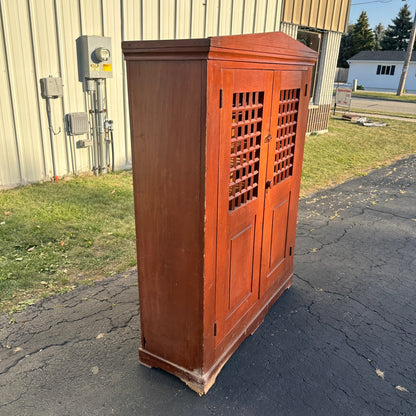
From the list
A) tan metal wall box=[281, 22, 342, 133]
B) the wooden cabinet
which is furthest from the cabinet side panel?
tan metal wall box=[281, 22, 342, 133]

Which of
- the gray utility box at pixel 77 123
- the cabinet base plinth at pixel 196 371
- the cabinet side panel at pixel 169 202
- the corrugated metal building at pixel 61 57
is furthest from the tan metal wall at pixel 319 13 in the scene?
the cabinet base plinth at pixel 196 371

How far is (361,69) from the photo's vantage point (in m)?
47.0

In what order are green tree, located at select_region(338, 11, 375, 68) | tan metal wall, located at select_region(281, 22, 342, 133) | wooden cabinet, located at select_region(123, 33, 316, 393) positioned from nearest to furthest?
wooden cabinet, located at select_region(123, 33, 316, 393), tan metal wall, located at select_region(281, 22, 342, 133), green tree, located at select_region(338, 11, 375, 68)

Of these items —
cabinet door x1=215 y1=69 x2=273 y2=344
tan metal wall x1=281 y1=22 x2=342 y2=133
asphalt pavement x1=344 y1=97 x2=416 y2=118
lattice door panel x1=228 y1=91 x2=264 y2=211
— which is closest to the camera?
Answer: cabinet door x1=215 y1=69 x2=273 y2=344

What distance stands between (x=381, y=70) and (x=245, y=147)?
5009 cm

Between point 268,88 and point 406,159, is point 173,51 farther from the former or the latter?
point 406,159

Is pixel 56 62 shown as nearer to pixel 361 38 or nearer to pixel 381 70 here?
pixel 381 70

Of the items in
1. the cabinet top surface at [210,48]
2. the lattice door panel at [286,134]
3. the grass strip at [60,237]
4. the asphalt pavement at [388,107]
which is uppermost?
the cabinet top surface at [210,48]

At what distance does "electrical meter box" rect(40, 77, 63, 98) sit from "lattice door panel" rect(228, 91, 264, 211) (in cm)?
447

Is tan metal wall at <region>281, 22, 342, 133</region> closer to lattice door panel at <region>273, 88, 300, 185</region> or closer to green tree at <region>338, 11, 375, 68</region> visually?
lattice door panel at <region>273, 88, 300, 185</region>

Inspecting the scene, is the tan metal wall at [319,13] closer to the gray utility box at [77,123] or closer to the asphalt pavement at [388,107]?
the gray utility box at [77,123]

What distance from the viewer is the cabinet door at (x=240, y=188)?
2.19 meters

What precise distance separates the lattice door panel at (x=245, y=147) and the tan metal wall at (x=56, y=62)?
15.1 ft

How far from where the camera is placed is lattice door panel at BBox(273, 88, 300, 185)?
2.93 metres
